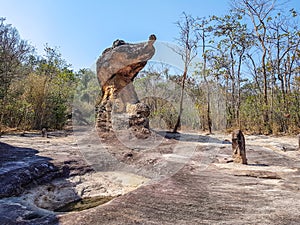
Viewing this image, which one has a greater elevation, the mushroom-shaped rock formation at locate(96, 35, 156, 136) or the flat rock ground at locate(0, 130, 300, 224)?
the mushroom-shaped rock formation at locate(96, 35, 156, 136)

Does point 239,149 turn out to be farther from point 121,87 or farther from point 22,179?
point 121,87

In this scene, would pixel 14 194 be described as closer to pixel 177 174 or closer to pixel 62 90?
pixel 177 174

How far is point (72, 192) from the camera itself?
3.56 meters

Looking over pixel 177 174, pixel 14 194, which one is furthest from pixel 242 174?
pixel 14 194

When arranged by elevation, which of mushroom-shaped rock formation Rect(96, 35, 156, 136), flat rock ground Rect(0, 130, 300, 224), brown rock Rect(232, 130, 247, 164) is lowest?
flat rock ground Rect(0, 130, 300, 224)

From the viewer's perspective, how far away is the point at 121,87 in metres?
8.02

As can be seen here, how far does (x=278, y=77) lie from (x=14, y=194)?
10.6 meters

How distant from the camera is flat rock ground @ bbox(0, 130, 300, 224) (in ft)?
6.88

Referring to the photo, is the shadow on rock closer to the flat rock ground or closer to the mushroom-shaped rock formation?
the flat rock ground

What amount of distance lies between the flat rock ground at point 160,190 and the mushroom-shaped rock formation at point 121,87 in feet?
6.69

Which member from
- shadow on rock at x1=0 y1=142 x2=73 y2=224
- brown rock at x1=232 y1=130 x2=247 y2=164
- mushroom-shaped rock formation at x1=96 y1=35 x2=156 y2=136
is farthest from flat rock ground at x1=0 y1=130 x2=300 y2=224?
mushroom-shaped rock formation at x1=96 y1=35 x2=156 y2=136

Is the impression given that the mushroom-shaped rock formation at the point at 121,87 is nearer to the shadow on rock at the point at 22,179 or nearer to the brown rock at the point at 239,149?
the shadow on rock at the point at 22,179

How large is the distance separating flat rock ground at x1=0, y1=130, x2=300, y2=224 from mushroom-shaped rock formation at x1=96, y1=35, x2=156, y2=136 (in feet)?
6.69

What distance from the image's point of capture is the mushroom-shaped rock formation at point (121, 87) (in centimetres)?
721
